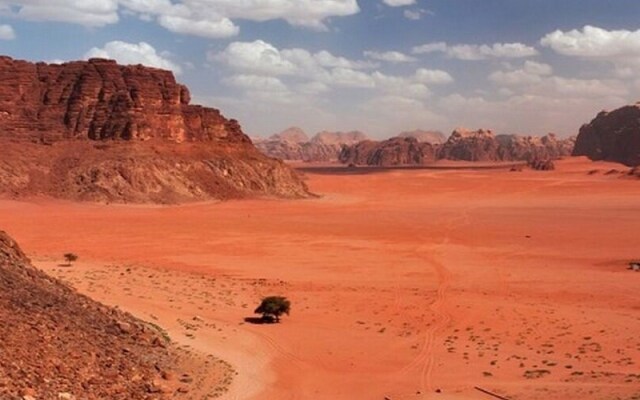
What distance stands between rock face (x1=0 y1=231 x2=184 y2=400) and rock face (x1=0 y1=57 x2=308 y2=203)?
51.8 meters

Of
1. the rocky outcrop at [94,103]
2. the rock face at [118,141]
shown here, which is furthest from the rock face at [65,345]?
the rocky outcrop at [94,103]

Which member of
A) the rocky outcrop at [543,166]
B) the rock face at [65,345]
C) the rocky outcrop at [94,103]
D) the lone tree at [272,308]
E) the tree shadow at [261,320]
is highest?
the rocky outcrop at [94,103]

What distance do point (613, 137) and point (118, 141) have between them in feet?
369

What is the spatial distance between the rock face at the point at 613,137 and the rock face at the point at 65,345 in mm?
137964

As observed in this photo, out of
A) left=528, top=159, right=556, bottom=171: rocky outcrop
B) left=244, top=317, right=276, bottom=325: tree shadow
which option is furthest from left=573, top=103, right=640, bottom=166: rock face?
left=244, top=317, right=276, bottom=325: tree shadow

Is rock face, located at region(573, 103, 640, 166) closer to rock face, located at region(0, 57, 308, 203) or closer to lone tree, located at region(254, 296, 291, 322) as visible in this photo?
rock face, located at region(0, 57, 308, 203)

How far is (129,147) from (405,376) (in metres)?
63.9

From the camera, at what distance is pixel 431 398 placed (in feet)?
44.4

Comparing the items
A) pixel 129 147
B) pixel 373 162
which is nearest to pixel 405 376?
pixel 129 147

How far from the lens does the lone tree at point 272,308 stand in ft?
69.7

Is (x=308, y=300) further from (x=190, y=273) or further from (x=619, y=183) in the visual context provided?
(x=619, y=183)

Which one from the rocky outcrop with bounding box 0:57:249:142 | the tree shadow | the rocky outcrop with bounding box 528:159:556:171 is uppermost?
the rocky outcrop with bounding box 0:57:249:142

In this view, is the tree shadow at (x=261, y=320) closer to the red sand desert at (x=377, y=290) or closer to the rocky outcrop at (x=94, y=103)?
the red sand desert at (x=377, y=290)

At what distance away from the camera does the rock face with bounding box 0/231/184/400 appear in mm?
11977
